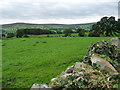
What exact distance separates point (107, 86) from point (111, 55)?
3984mm

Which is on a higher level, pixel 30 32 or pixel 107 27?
pixel 107 27

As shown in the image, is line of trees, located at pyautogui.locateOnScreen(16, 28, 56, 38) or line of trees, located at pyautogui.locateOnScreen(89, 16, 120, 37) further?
line of trees, located at pyautogui.locateOnScreen(89, 16, 120, 37)

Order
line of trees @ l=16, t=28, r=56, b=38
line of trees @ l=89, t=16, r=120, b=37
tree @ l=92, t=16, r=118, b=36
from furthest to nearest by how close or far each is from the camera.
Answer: tree @ l=92, t=16, r=118, b=36 < line of trees @ l=89, t=16, r=120, b=37 < line of trees @ l=16, t=28, r=56, b=38

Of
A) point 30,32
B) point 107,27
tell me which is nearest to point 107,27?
point 107,27

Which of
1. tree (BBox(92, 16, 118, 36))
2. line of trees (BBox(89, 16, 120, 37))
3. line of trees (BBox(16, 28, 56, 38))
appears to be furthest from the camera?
tree (BBox(92, 16, 118, 36))

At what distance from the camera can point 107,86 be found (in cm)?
407

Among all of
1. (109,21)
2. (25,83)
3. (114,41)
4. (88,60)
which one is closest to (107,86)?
(88,60)

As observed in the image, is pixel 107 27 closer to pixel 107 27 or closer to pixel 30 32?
pixel 107 27

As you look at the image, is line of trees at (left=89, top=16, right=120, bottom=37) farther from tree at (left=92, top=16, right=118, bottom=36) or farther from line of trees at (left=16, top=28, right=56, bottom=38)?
line of trees at (left=16, top=28, right=56, bottom=38)

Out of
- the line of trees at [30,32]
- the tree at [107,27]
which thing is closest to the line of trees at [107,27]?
the tree at [107,27]

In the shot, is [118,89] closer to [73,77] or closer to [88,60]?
[73,77]

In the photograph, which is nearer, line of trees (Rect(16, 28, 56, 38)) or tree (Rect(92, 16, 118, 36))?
line of trees (Rect(16, 28, 56, 38))

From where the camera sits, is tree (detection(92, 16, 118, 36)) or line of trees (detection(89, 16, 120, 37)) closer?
line of trees (detection(89, 16, 120, 37))

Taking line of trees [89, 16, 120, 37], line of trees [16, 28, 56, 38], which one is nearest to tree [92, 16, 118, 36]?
line of trees [89, 16, 120, 37]
